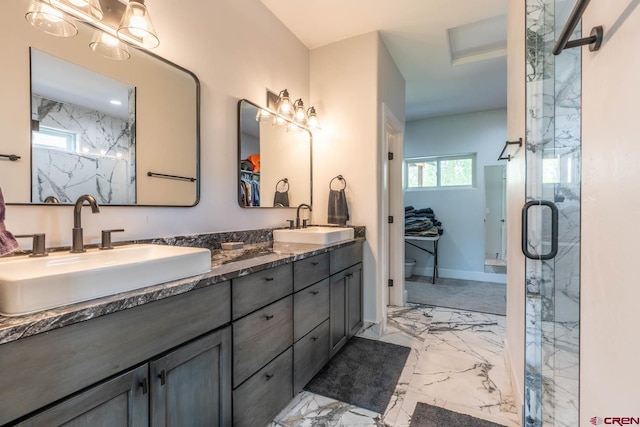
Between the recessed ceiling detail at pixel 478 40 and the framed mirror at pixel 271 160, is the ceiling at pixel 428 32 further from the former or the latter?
the framed mirror at pixel 271 160

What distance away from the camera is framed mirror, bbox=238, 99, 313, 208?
205 centimetres

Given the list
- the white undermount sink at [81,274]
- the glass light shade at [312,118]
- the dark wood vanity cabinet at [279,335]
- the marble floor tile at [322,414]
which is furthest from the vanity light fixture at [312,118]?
the marble floor tile at [322,414]

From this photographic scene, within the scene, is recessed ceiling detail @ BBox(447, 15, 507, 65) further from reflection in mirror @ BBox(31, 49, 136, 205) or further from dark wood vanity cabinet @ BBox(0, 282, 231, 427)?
dark wood vanity cabinet @ BBox(0, 282, 231, 427)

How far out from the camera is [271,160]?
2.36 m

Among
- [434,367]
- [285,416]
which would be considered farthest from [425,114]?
[285,416]

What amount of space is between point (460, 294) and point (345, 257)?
7.44 feet

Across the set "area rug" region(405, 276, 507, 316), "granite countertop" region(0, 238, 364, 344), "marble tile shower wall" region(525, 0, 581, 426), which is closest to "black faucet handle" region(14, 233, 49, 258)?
"granite countertop" region(0, 238, 364, 344)

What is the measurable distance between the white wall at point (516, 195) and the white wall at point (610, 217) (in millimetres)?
795

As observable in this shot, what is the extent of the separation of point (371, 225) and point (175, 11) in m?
1.98

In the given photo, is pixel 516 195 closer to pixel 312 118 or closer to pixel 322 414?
pixel 322 414

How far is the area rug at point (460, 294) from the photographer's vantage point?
3244mm

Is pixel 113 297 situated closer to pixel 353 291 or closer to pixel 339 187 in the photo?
pixel 353 291

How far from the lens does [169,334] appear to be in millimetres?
934

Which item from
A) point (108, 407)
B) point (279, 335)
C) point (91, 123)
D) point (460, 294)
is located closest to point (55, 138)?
point (91, 123)
